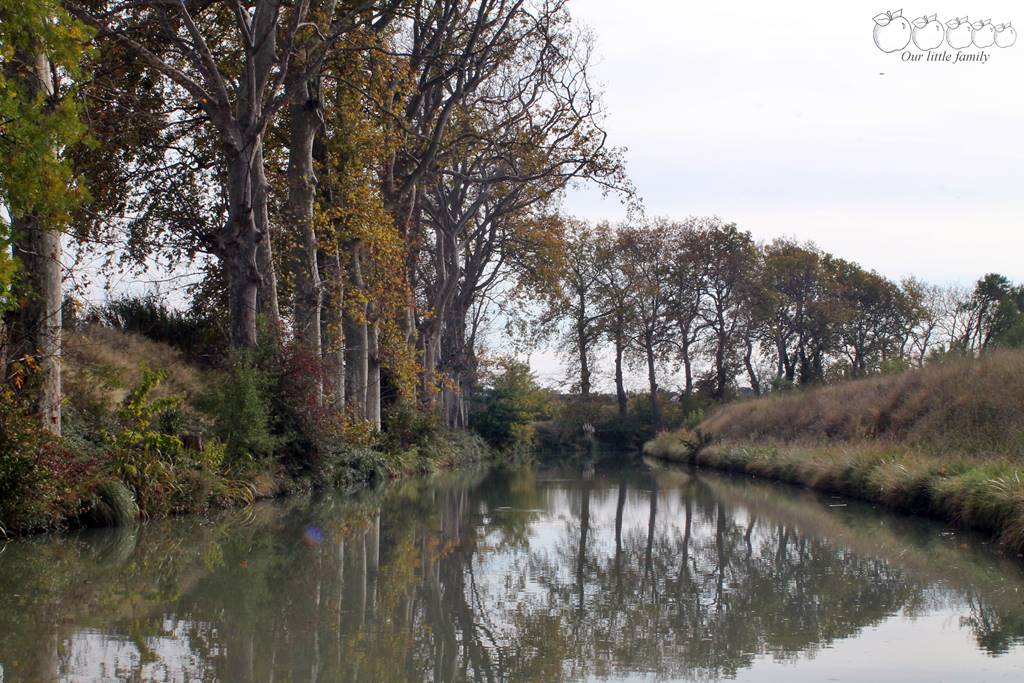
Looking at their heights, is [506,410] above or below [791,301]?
below

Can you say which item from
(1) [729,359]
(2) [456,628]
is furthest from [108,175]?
(1) [729,359]

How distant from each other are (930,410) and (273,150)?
17076 mm

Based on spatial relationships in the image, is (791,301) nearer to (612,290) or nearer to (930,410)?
(612,290)

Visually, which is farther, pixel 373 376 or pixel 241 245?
pixel 373 376

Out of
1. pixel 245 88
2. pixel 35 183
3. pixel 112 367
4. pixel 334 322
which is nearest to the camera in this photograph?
pixel 35 183

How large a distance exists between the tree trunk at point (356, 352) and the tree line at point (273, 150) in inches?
2.5

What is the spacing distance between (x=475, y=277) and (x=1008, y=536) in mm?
31964

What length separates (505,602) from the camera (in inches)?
361

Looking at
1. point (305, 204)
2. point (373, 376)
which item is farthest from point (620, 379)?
point (305, 204)

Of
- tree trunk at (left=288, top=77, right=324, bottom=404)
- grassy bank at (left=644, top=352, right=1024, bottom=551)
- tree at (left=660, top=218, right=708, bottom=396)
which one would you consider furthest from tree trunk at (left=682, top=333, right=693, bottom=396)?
tree trunk at (left=288, top=77, right=324, bottom=404)

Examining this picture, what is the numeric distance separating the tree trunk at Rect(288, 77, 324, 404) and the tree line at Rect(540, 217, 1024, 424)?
33.5 meters

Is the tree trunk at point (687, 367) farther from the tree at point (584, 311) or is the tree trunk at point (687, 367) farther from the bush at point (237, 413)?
the bush at point (237, 413)

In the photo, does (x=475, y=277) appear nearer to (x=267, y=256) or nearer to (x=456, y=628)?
(x=267, y=256)

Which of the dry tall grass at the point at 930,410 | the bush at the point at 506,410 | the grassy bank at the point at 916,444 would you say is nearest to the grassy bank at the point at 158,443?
the grassy bank at the point at 916,444
